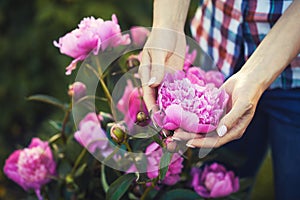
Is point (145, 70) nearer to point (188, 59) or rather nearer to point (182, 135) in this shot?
point (182, 135)

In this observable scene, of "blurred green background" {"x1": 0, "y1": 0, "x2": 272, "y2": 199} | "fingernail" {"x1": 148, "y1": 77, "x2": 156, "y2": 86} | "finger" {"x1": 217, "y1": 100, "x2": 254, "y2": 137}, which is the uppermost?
"fingernail" {"x1": 148, "y1": 77, "x2": 156, "y2": 86}

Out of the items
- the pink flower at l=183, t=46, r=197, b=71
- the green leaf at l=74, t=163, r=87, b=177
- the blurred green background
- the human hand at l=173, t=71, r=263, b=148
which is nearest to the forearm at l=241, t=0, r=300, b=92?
the human hand at l=173, t=71, r=263, b=148

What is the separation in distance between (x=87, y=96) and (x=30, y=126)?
1.48m

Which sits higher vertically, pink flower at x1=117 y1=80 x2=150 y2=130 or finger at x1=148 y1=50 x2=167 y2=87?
finger at x1=148 y1=50 x2=167 y2=87

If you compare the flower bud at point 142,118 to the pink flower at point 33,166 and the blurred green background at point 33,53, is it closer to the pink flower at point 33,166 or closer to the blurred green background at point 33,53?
the pink flower at point 33,166

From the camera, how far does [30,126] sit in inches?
104

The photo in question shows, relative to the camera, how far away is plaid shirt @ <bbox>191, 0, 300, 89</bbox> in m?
1.19

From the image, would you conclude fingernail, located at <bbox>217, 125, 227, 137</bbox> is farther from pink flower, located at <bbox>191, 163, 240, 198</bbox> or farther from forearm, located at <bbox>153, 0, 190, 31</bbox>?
pink flower, located at <bbox>191, 163, 240, 198</bbox>

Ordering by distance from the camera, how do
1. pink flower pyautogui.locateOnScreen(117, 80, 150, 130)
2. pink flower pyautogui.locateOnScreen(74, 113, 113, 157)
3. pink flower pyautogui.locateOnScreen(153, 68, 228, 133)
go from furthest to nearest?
pink flower pyautogui.locateOnScreen(74, 113, 113, 157)
pink flower pyautogui.locateOnScreen(117, 80, 150, 130)
pink flower pyautogui.locateOnScreen(153, 68, 228, 133)

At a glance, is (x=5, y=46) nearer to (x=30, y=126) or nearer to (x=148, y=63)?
(x=30, y=126)

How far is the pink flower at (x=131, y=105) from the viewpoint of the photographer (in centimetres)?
110

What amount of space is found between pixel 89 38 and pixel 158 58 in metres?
0.16

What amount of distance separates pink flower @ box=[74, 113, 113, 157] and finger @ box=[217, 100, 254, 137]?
0.37 m

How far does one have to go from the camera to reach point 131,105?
1.11 m
